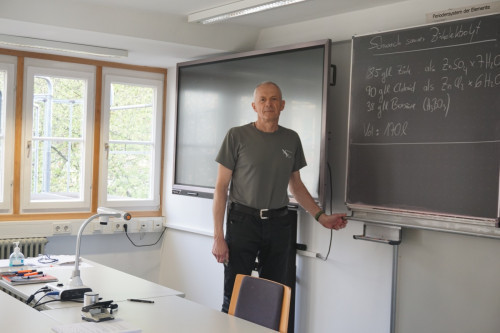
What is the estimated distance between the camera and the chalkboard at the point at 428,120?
3.49 m

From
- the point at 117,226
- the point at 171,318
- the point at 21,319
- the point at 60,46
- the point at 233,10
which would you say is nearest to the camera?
the point at 21,319

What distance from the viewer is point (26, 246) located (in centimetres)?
532

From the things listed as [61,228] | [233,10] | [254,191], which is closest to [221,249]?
[254,191]

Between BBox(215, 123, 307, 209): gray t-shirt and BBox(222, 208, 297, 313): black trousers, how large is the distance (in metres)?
0.12

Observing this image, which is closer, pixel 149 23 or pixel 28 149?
pixel 149 23

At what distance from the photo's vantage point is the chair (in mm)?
2887

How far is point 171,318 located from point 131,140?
11.5ft

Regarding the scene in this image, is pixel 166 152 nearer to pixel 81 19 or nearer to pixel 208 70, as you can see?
pixel 208 70

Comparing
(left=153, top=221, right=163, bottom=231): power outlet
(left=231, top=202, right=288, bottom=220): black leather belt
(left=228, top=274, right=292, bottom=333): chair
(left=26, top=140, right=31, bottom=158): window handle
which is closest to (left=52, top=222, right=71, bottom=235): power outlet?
(left=26, top=140, right=31, bottom=158): window handle

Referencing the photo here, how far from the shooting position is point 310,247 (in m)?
4.75

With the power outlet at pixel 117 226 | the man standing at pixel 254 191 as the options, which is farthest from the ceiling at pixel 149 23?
the power outlet at pixel 117 226

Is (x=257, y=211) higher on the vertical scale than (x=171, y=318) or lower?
higher

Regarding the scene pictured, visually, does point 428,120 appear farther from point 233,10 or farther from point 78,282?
point 78,282

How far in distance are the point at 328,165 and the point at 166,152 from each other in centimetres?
222
